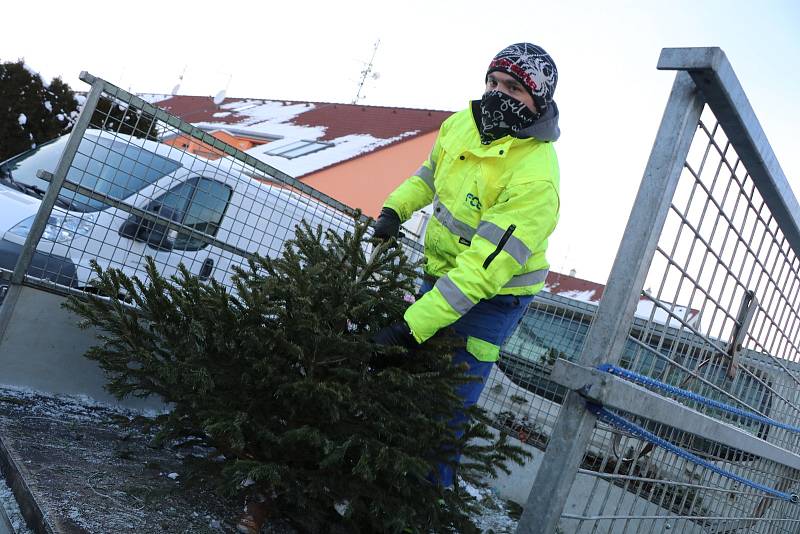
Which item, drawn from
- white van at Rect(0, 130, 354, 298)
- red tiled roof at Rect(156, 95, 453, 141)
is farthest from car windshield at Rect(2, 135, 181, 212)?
red tiled roof at Rect(156, 95, 453, 141)

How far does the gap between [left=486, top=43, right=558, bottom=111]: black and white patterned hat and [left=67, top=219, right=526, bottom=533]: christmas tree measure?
89cm

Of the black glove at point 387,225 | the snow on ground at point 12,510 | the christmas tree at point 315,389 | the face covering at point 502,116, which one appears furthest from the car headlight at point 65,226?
the face covering at point 502,116

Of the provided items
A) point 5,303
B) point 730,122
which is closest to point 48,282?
point 5,303

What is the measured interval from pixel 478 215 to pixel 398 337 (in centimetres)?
68

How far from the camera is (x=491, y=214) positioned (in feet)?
9.66

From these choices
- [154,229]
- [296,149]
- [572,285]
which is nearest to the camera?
[154,229]

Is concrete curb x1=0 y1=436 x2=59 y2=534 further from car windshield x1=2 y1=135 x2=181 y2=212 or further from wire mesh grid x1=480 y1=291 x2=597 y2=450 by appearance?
wire mesh grid x1=480 y1=291 x2=597 y2=450

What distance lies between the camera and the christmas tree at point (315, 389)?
2.74 metres

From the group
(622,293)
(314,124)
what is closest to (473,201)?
(622,293)

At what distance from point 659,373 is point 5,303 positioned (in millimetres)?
3260

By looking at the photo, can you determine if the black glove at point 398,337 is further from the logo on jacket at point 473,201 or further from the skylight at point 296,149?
the skylight at point 296,149

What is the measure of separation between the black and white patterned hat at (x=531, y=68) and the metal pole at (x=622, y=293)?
67 cm

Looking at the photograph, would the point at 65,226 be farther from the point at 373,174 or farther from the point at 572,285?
the point at 572,285

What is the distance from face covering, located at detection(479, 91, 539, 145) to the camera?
3.16 metres
